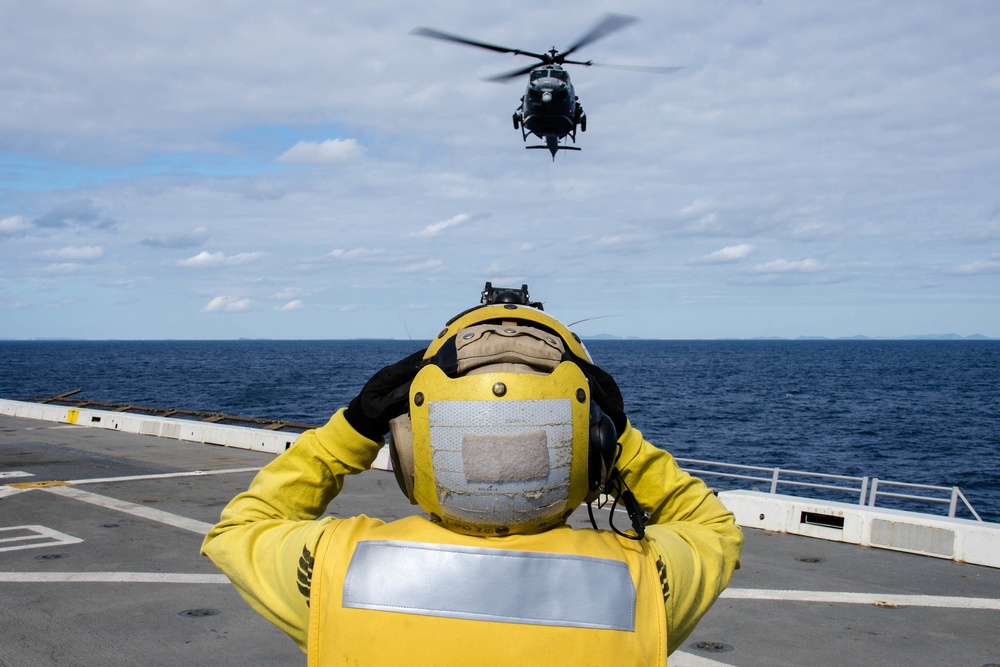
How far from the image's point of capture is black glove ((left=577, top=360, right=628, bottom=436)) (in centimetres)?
227

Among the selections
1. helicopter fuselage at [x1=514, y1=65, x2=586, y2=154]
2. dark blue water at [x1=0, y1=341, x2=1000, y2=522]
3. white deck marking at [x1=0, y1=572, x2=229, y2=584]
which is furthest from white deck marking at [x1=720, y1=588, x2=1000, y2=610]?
dark blue water at [x1=0, y1=341, x2=1000, y2=522]

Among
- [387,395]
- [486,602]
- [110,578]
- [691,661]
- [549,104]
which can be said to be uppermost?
[549,104]

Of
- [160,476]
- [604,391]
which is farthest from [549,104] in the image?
[604,391]

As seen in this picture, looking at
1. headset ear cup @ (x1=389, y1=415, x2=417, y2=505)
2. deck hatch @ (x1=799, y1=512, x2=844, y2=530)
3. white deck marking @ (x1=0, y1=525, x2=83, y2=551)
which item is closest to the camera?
headset ear cup @ (x1=389, y1=415, x2=417, y2=505)

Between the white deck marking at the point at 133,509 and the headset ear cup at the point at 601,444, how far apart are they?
9954 millimetres

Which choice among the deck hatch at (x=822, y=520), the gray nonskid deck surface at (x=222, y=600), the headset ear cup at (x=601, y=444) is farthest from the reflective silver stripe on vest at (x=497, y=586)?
the deck hatch at (x=822, y=520)

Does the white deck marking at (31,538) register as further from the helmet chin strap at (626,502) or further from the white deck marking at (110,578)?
the helmet chin strap at (626,502)

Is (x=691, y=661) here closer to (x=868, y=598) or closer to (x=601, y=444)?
(x=868, y=598)

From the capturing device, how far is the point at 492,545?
2162 mm

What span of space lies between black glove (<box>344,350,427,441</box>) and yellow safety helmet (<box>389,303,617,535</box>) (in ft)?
0.22

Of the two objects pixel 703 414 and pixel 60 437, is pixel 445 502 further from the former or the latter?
pixel 703 414

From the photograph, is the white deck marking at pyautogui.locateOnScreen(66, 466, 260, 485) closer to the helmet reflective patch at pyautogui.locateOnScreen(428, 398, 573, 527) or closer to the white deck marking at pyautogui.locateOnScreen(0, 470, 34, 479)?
the white deck marking at pyautogui.locateOnScreen(0, 470, 34, 479)

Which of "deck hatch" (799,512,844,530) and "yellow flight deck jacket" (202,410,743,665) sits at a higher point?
"yellow flight deck jacket" (202,410,743,665)

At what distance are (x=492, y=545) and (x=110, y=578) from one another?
8120 millimetres
